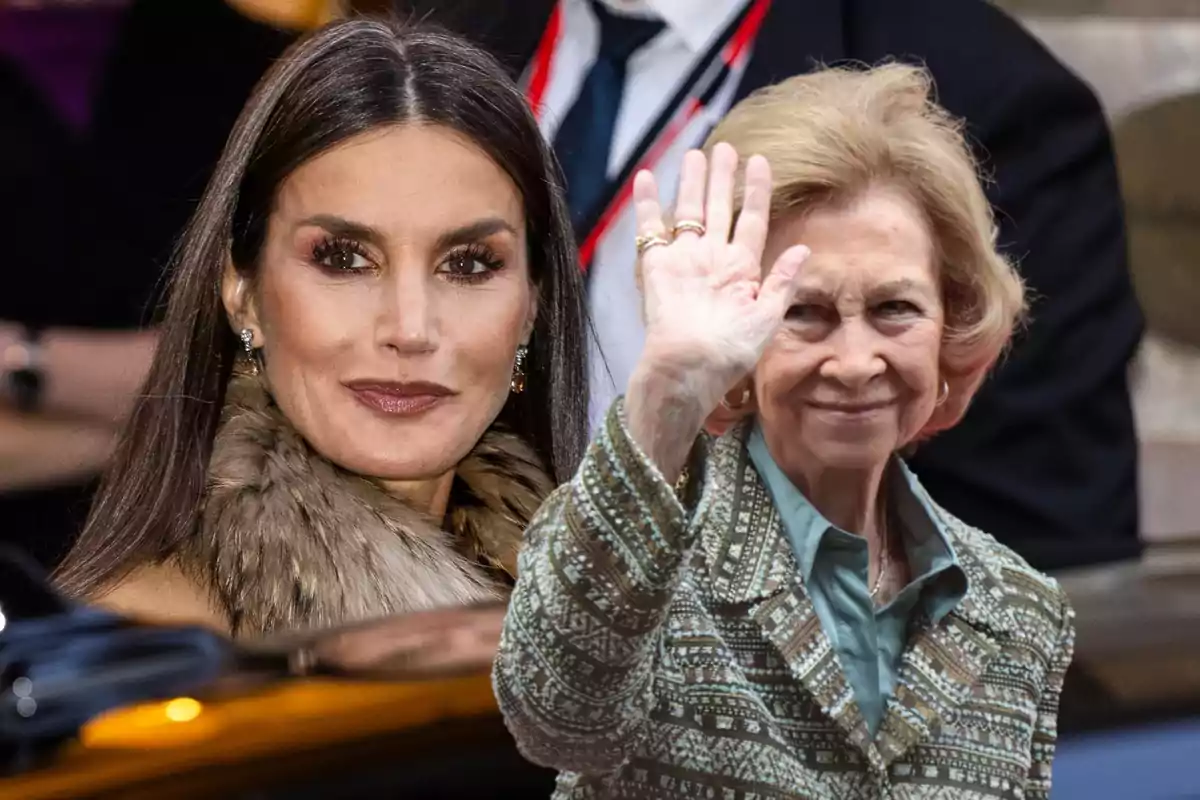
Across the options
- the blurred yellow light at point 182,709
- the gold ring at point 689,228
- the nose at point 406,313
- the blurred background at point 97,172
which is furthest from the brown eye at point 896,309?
the blurred yellow light at point 182,709

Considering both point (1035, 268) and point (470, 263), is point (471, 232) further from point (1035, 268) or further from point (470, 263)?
point (1035, 268)

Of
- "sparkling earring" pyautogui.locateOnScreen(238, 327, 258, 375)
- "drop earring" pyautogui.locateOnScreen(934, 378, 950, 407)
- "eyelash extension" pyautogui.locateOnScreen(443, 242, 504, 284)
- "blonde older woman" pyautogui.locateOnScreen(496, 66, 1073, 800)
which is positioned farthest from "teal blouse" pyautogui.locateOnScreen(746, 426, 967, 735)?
"sparkling earring" pyautogui.locateOnScreen(238, 327, 258, 375)

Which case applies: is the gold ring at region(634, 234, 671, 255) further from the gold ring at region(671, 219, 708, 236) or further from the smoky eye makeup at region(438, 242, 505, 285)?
the smoky eye makeup at region(438, 242, 505, 285)

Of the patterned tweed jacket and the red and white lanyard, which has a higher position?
the red and white lanyard

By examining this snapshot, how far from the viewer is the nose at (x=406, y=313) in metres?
1.34

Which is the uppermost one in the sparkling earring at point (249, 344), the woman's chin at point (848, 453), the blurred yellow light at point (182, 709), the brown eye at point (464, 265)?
the brown eye at point (464, 265)

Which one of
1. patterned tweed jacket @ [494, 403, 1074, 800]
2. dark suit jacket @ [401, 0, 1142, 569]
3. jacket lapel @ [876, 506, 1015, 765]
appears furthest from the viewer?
dark suit jacket @ [401, 0, 1142, 569]

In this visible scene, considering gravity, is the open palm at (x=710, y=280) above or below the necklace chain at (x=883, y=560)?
above

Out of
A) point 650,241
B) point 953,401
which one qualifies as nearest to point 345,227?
point 650,241

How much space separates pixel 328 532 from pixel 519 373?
0.19 meters

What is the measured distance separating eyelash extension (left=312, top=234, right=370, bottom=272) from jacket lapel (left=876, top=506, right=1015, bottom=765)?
513 mm

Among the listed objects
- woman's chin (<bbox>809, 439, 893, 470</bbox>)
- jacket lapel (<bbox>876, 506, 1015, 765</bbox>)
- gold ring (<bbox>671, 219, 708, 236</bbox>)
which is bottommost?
jacket lapel (<bbox>876, 506, 1015, 765</bbox>)

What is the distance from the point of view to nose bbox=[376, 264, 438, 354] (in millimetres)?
1339

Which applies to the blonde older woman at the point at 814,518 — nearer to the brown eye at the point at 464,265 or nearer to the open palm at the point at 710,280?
the open palm at the point at 710,280
